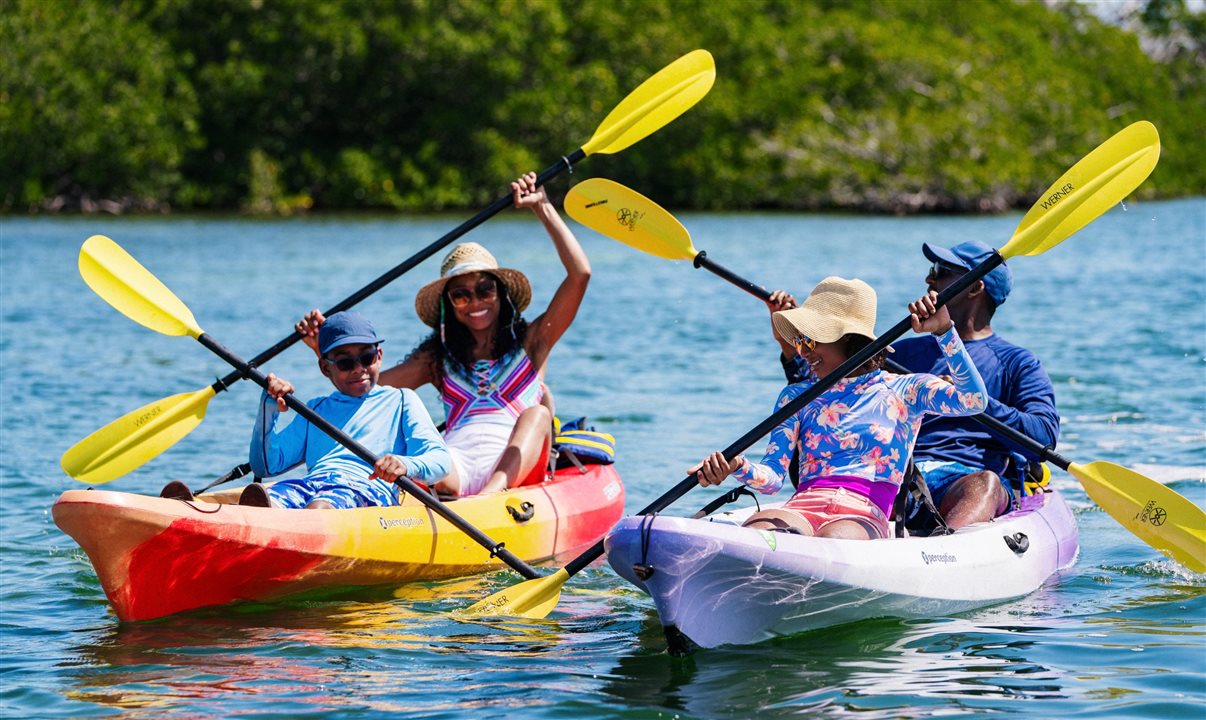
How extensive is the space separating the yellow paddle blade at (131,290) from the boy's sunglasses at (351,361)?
639mm

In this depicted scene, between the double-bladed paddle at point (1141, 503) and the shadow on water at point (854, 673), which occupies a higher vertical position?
the double-bladed paddle at point (1141, 503)

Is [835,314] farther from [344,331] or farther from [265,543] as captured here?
[265,543]

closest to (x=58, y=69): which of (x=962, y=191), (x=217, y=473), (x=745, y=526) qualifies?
(x=962, y=191)

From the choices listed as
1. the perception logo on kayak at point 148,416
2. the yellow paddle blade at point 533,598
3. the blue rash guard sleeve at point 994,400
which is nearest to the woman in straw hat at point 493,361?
the perception logo on kayak at point 148,416

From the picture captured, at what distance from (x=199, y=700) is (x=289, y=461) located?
1.69 metres

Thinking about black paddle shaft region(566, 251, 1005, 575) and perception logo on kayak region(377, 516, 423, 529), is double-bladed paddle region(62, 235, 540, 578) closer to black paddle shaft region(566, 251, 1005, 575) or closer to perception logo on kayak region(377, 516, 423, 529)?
perception logo on kayak region(377, 516, 423, 529)

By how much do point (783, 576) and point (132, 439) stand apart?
2.64 m

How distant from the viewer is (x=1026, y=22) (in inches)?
1901

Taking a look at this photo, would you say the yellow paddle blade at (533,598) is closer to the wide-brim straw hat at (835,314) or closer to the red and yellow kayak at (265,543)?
the red and yellow kayak at (265,543)

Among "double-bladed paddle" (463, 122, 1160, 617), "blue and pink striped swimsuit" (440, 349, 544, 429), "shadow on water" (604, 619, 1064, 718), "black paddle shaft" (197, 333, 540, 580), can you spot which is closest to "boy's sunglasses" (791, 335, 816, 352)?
"double-bladed paddle" (463, 122, 1160, 617)

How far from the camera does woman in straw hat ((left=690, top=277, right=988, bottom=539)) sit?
4.90m

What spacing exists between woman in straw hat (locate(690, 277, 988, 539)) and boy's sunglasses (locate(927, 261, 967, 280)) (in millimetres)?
719

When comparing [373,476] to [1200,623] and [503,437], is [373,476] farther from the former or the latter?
[1200,623]

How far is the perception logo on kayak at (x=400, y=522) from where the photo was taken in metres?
6.02
